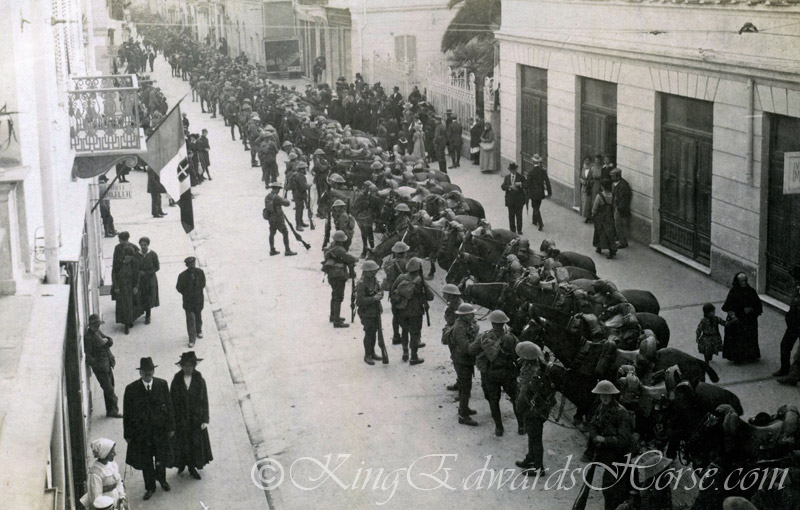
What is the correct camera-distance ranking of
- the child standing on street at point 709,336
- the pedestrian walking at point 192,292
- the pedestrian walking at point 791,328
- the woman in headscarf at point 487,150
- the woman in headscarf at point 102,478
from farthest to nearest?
the woman in headscarf at point 487,150 < the pedestrian walking at point 192,292 < the child standing on street at point 709,336 < the pedestrian walking at point 791,328 < the woman in headscarf at point 102,478

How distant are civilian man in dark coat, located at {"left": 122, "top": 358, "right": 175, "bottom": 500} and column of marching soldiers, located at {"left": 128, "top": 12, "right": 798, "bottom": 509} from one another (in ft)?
11.4

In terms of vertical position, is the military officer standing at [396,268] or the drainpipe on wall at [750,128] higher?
the drainpipe on wall at [750,128]

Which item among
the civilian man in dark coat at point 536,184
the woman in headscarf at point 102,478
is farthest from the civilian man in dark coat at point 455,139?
the woman in headscarf at point 102,478

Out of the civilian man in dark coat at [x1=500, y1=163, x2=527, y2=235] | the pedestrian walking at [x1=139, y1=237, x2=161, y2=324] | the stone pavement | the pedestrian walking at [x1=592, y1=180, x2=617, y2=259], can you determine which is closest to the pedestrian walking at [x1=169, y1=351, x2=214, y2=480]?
the stone pavement

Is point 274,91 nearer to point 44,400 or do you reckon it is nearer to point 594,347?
point 594,347

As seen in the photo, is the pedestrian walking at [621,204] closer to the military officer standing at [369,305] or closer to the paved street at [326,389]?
the paved street at [326,389]

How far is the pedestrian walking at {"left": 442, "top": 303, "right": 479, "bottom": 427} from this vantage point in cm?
1282

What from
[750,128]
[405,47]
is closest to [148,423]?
[750,128]

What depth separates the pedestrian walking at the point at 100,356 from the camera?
43.2ft

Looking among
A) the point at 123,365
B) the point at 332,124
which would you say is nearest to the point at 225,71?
the point at 332,124

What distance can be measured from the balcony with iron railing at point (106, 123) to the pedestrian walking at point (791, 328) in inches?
360

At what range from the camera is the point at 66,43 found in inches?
638

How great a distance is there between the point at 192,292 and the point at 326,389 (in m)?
3.00

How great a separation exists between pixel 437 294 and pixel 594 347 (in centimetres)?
703
